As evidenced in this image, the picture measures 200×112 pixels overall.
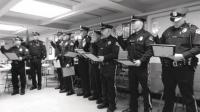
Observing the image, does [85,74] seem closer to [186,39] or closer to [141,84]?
[141,84]

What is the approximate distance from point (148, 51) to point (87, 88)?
206 centimetres

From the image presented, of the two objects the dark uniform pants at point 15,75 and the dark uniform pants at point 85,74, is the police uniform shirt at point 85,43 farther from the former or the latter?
the dark uniform pants at point 15,75

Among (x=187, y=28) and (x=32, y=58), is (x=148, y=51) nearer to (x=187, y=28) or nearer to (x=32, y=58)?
(x=187, y=28)

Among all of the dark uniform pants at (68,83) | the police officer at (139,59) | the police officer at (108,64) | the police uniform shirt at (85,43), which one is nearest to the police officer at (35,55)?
the dark uniform pants at (68,83)

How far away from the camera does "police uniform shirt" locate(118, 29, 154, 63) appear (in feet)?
9.39

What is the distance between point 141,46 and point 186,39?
71cm

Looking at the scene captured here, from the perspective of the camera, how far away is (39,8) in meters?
5.73

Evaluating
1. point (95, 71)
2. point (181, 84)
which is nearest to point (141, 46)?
point (181, 84)

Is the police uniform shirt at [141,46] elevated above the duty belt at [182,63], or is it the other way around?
the police uniform shirt at [141,46]

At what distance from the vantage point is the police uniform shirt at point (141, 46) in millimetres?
2861

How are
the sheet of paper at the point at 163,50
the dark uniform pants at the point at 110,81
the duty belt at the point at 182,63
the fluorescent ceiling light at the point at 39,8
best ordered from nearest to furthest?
the sheet of paper at the point at 163,50 → the duty belt at the point at 182,63 → the dark uniform pants at the point at 110,81 → the fluorescent ceiling light at the point at 39,8

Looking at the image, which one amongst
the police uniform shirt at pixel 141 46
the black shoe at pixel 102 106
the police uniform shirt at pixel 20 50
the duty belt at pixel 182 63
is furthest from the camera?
the police uniform shirt at pixel 20 50

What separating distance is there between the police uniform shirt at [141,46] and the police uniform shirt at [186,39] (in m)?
0.34

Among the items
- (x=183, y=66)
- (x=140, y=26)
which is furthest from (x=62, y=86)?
(x=183, y=66)
